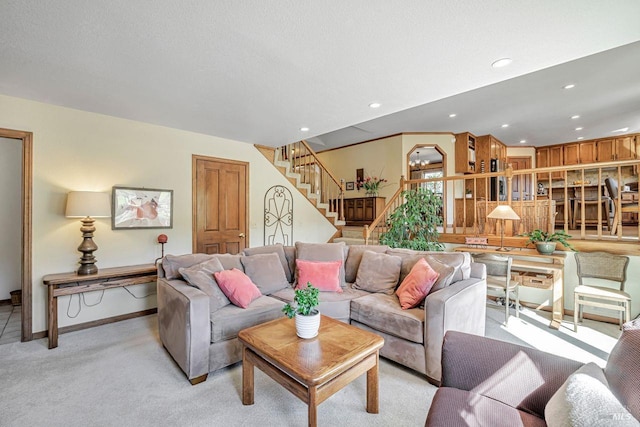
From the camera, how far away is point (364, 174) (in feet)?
25.0

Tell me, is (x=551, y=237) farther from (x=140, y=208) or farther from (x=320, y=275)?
(x=140, y=208)

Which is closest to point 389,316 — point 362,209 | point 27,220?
point 27,220

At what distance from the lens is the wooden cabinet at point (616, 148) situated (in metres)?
7.01

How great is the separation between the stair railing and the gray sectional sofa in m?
2.83

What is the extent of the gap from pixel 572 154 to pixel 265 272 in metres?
9.25

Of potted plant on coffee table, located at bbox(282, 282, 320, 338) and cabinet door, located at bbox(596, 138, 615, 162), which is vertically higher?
cabinet door, located at bbox(596, 138, 615, 162)

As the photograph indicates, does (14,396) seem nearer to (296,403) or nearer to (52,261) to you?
(52,261)

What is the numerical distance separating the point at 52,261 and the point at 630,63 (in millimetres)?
7285

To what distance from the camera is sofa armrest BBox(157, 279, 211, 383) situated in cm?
218

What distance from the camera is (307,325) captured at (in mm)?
1907

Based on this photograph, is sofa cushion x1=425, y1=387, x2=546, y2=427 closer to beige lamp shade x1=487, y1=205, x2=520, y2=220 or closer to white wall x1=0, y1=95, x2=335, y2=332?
beige lamp shade x1=487, y1=205, x2=520, y2=220

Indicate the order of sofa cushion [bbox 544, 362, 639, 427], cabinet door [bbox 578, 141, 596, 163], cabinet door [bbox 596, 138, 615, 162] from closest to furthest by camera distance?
sofa cushion [bbox 544, 362, 639, 427] → cabinet door [bbox 596, 138, 615, 162] → cabinet door [bbox 578, 141, 596, 163]

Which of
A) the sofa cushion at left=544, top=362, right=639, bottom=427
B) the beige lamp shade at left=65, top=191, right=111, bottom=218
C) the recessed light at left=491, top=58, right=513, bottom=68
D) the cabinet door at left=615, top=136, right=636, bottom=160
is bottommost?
the sofa cushion at left=544, top=362, right=639, bottom=427

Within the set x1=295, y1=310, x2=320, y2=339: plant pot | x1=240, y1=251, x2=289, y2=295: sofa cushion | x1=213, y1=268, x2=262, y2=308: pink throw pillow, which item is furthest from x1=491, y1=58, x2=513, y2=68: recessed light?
x1=213, y1=268, x2=262, y2=308: pink throw pillow
